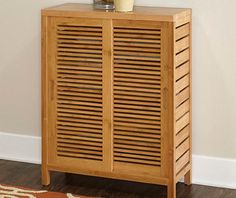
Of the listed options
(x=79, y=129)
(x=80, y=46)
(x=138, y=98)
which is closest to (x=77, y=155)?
(x=79, y=129)

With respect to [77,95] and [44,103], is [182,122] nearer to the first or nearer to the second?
[77,95]

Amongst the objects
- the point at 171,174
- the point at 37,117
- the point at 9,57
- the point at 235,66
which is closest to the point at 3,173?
the point at 37,117

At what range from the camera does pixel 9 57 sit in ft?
12.7

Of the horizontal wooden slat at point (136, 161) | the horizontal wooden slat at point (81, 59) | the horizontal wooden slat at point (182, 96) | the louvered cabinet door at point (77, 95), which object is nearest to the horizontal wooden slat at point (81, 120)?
the louvered cabinet door at point (77, 95)

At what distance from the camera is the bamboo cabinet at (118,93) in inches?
124

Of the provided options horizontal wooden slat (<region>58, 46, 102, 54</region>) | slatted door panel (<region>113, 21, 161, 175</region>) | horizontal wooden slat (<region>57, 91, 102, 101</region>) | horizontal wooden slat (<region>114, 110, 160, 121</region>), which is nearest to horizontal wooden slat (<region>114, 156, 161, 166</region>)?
slatted door panel (<region>113, 21, 161, 175</region>)

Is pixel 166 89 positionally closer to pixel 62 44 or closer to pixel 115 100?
pixel 115 100

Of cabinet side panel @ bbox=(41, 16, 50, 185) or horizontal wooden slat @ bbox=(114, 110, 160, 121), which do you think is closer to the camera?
horizontal wooden slat @ bbox=(114, 110, 160, 121)

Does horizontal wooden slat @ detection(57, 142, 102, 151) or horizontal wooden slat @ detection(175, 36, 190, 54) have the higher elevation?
horizontal wooden slat @ detection(175, 36, 190, 54)

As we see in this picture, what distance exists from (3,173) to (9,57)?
706 millimetres

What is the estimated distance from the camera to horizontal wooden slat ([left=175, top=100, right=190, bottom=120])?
320 centimetres

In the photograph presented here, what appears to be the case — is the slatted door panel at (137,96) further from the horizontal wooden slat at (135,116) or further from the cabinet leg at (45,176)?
the cabinet leg at (45,176)

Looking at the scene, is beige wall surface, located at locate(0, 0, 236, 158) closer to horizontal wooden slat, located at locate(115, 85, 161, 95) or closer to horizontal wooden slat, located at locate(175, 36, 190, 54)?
horizontal wooden slat, located at locate(175, 36, 190, 54)

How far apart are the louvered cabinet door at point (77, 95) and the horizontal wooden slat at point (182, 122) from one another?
0.37 meters
